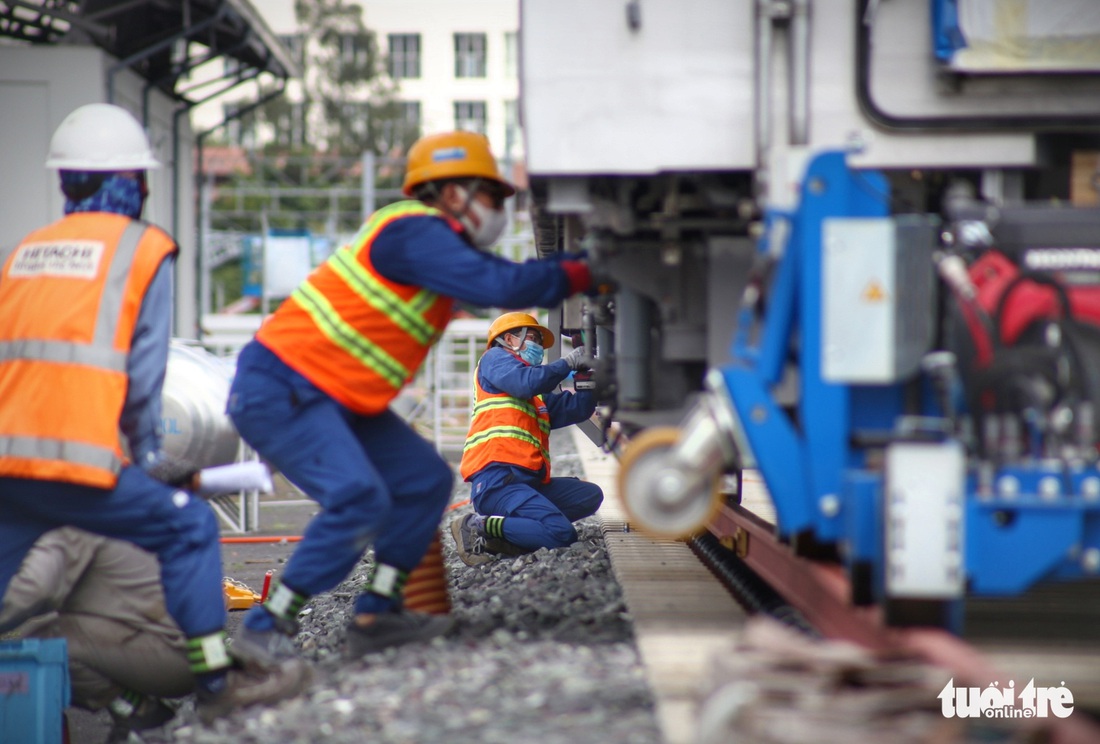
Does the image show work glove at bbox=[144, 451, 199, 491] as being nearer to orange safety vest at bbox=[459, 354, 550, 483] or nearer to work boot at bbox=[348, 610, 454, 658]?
work boot at bbox=[348, 610, 454, 658]

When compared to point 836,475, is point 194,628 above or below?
below

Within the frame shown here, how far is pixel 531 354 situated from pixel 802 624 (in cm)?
345

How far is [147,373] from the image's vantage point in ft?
14.1

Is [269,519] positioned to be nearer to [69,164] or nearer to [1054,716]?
[69,164]

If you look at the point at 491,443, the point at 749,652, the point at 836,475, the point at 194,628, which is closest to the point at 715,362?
the point at 836,475

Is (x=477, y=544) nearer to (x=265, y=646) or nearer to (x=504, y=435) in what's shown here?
(x=504, y=435)

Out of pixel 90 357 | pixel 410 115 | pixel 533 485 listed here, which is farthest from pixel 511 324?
pixel 410 115

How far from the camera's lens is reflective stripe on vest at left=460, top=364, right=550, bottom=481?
7316mm

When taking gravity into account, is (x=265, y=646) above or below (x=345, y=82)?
below

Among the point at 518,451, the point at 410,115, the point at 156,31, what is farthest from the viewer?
the point at 410,115

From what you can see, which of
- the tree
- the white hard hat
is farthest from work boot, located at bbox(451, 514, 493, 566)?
the tree

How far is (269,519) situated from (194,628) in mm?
7405

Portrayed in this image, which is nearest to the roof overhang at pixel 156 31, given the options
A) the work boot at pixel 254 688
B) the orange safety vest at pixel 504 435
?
the orange safety vest at pixel 504 435

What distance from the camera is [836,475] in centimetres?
371
